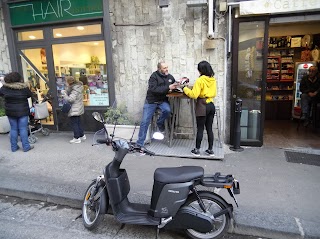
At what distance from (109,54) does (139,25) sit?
1.05 meters

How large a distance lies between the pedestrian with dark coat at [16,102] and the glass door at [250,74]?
4.69 m

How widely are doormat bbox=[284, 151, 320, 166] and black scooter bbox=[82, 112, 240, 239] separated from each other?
113 inches

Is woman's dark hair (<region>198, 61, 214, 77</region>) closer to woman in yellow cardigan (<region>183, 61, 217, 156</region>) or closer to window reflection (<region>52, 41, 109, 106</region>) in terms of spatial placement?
woman in yellow cardigan (<region>183, 61, 217, 156</region>)

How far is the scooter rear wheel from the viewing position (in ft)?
9.52

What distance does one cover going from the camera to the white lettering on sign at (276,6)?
491 cm

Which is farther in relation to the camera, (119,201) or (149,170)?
(149,170)

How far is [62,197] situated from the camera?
13.0 ft

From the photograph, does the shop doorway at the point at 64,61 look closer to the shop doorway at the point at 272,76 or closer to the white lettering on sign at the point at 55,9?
the white lettering on sign at the point at 55,9

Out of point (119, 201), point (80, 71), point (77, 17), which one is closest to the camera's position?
point (119, 201)

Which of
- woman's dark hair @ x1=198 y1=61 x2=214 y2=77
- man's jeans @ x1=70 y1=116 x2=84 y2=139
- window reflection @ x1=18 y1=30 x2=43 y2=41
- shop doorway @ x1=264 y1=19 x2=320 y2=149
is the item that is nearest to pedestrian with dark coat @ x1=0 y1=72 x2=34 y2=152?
man's jeans @ x1=70 y1=116 x2=84 y2=139

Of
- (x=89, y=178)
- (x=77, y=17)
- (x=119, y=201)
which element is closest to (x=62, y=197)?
(x=89, y=178)

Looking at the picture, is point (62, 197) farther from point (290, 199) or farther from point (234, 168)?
point (290, 199)

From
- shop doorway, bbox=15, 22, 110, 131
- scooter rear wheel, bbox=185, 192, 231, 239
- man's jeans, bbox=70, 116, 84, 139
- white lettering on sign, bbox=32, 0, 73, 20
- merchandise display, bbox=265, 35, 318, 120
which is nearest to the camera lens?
scooter rear wheel, bbox=185, 192, 231, 239

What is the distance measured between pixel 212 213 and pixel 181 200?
400mm
